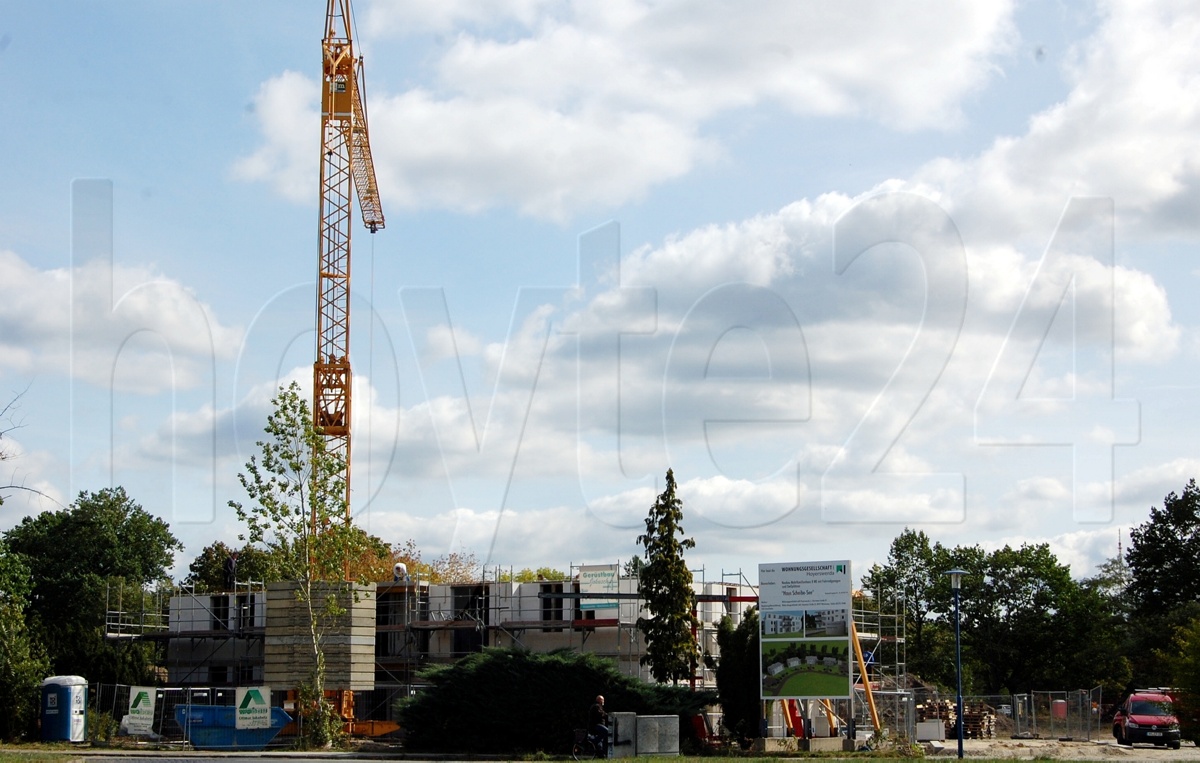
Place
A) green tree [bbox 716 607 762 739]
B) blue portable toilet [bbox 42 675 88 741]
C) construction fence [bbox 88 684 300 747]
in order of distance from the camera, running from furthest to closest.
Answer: construction fence [bbox 88 684 300 747] → blue portable toilet [bbox 42 675 88 741] → green tree [bbox 716 607 762 739]

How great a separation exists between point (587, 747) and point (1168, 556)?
214 feet

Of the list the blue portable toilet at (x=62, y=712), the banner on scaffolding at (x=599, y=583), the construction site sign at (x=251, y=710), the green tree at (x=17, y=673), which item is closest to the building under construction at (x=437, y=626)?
the banner on scaffolding at (x=599, y=583)

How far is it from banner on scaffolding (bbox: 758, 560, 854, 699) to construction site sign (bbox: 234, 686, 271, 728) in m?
15.7

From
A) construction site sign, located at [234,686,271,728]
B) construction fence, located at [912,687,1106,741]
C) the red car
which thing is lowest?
construction fence, located at [912,687,1106,741]

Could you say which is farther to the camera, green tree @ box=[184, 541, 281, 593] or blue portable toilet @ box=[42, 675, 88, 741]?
green tree @ box=[184, 541, 281, 593]

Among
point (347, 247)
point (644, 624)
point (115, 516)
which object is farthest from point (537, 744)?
point (115, 516)

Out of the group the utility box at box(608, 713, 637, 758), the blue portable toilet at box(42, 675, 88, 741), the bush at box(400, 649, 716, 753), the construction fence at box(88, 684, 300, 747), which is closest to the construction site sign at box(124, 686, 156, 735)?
the construction fence at box(88, 684, 300, 747)

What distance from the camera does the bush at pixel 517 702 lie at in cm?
3766

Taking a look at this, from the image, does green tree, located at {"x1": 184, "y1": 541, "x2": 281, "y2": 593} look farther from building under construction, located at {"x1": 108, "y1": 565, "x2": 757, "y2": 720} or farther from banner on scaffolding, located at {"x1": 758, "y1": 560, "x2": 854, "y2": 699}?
banner on scaffolding, located at {"x1": 758, "y1": 560, "x2": 854, "y2": 699}

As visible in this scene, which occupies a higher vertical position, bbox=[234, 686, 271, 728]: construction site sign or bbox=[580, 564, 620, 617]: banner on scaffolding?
bbox=[580, 564, 620, 617]: banner on scaffolding

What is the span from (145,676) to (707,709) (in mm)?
24394

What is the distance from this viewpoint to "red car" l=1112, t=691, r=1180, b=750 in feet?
148

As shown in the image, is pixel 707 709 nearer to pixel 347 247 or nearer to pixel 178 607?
pixel 178 607

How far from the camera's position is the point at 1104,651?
83875 millimetres
